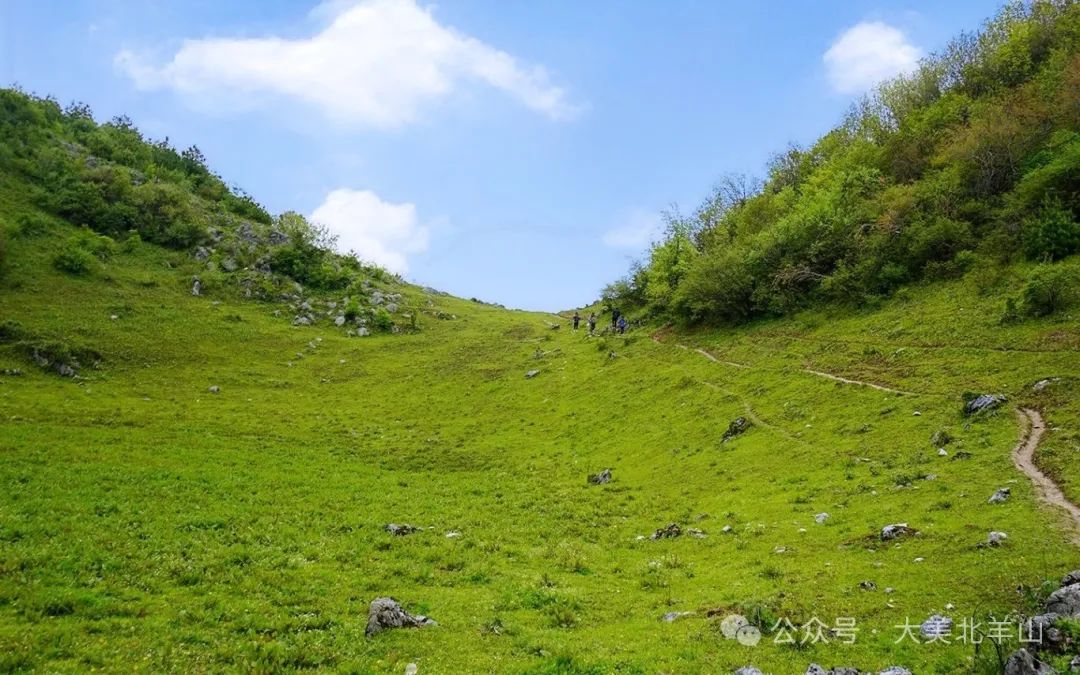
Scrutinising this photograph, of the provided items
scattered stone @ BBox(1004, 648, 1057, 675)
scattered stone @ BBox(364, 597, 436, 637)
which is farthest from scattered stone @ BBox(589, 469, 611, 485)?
scattered stone @ BBox(1004, 648, 1057, 675)

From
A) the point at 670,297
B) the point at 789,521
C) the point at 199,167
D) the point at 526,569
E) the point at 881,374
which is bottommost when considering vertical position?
the point at 526,569

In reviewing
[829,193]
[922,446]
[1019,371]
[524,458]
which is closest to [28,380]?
[524,458]

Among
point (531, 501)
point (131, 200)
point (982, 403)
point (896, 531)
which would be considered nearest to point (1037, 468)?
point (896, 531)

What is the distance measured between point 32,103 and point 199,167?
2557 cm

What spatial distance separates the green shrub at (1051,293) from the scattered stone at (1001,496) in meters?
21.7

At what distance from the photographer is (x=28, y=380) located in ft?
151

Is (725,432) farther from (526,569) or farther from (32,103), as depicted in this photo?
(32,103)

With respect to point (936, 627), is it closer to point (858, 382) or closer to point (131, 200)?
point (858, 382)

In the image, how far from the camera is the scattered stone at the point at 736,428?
1363 inches

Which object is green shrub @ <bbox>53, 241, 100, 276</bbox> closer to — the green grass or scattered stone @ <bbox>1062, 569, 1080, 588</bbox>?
the green grass

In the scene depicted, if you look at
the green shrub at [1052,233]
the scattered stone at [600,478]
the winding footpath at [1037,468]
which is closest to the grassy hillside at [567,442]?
the green shrub at [1052,233]

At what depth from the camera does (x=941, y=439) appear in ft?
82.2

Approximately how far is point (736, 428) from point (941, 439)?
11.3m

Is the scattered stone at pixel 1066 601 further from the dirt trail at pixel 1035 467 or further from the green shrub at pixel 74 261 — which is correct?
the green shrub at pixel 74 261
